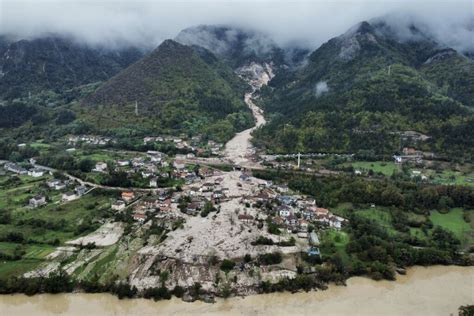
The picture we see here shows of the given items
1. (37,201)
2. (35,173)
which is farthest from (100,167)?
(37,201)

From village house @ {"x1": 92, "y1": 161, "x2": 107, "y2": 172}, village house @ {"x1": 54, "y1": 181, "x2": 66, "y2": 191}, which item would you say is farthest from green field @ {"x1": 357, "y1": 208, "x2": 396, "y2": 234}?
village house @ {"x1": 54, "y1": 181, "x2": 66, "y2": 191}

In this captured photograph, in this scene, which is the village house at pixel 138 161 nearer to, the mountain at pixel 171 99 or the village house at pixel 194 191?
the village house at pixel 194 191

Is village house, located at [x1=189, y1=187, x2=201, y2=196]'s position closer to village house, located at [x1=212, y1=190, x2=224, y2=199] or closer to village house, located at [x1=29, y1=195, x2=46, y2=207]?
village house, located at [x1=212, y1=190, x2=224, y2=199]

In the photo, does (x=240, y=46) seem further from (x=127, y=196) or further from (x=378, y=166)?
(x=127, y=196)

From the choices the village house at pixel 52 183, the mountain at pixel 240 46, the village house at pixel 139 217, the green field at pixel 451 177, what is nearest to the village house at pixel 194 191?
the village house at pixel 139 217

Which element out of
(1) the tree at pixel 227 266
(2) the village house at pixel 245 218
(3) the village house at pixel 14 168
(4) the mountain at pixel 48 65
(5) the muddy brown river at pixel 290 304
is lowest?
(5) the muddy brown river at pixel 290 304

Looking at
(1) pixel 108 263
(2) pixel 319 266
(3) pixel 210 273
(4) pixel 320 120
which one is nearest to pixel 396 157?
(4) pixel 320 120
